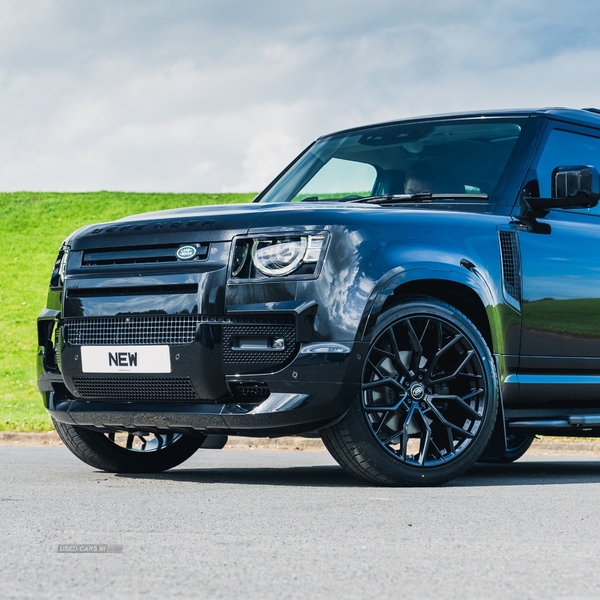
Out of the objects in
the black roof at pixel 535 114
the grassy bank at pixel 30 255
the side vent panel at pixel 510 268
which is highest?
the black roof at pixel 535 114

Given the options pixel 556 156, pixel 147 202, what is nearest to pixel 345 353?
pixel 556 156

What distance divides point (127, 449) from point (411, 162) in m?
2.36

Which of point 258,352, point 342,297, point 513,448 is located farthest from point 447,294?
point 513,448

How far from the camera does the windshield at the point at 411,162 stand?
279 inches

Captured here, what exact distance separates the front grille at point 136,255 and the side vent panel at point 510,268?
5.22ft

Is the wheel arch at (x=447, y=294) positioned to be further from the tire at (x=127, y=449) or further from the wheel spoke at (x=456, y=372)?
the tire at (x=127, y=449)

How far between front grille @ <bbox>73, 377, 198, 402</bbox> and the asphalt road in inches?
18.1

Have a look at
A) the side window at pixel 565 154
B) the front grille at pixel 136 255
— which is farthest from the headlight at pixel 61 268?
the side window at pixel 565 154

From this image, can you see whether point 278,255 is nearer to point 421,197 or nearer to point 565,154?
point 421,197

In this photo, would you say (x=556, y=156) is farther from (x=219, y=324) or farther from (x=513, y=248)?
(x=219, y=324)

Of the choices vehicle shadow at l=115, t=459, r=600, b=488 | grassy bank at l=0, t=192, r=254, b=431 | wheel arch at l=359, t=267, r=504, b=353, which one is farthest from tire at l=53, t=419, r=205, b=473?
grassy bank at l=0, t=192, r=254, b=431

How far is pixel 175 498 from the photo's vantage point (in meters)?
5.75

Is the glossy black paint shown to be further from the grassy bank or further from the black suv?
the grassy bank

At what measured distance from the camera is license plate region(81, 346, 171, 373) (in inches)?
238
